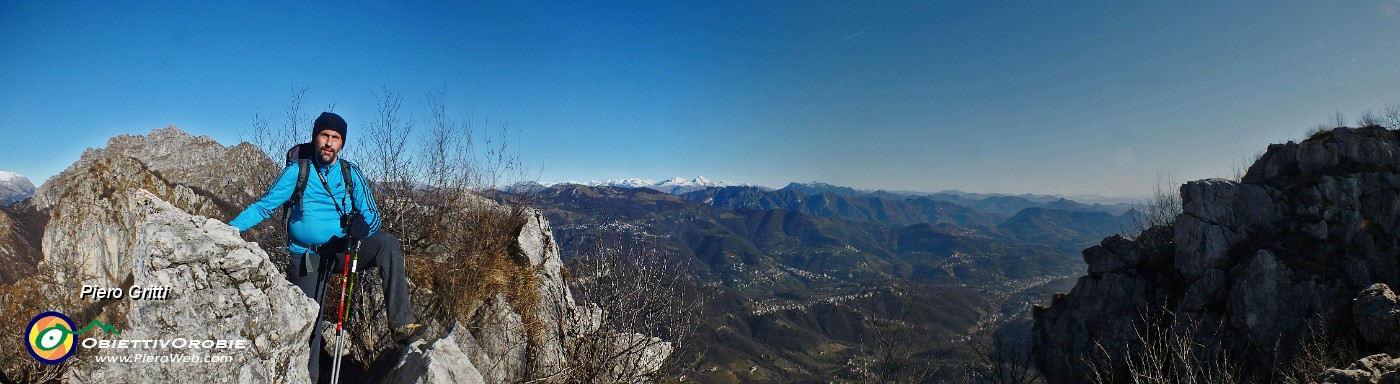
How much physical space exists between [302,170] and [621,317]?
15.6 ft

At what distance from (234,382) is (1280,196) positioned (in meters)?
43.5

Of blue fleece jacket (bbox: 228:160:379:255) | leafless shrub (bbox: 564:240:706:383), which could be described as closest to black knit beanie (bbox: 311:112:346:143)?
blue fleece jacket (bbox: 228:160:379:255)

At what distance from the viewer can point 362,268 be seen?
20.1 feet

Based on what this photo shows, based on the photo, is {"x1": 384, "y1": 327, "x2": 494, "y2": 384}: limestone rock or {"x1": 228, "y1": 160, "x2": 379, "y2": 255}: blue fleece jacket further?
{"x1": 384, "y1": 327, "x2": 494, "y2": 384}: limestone rock

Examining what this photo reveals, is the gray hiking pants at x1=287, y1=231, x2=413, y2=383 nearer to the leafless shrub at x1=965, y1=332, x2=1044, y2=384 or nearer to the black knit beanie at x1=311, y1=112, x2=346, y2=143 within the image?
the black knit beanie at x1=311, y1=112, x2=346, y2=143

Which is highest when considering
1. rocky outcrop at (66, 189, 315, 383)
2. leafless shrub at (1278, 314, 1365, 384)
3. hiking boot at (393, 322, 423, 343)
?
rocky outcrop at (66, 189, 315, 383)

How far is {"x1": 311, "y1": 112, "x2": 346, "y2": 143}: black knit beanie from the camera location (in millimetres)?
5531

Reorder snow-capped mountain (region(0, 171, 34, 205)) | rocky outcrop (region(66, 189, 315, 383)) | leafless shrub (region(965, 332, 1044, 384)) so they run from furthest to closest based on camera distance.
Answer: leafless shrub (region(965, 332, 1044, 384)), snow-capped mountain (region(0, 171, 34, 205)), rocky outcrop (region(66, 189, 315, 383))

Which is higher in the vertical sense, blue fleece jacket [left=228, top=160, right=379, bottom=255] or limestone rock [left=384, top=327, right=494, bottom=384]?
blue fleece jacket [left=228, top=160, right=379, bottom=255]

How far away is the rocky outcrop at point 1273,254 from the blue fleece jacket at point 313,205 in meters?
27.7

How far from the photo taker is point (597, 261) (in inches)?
307

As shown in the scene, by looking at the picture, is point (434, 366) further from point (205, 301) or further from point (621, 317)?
point (621, 317)

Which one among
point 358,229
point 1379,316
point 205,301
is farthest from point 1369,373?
point 205,301

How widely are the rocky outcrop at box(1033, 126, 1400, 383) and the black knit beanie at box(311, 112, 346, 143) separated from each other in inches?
1097
